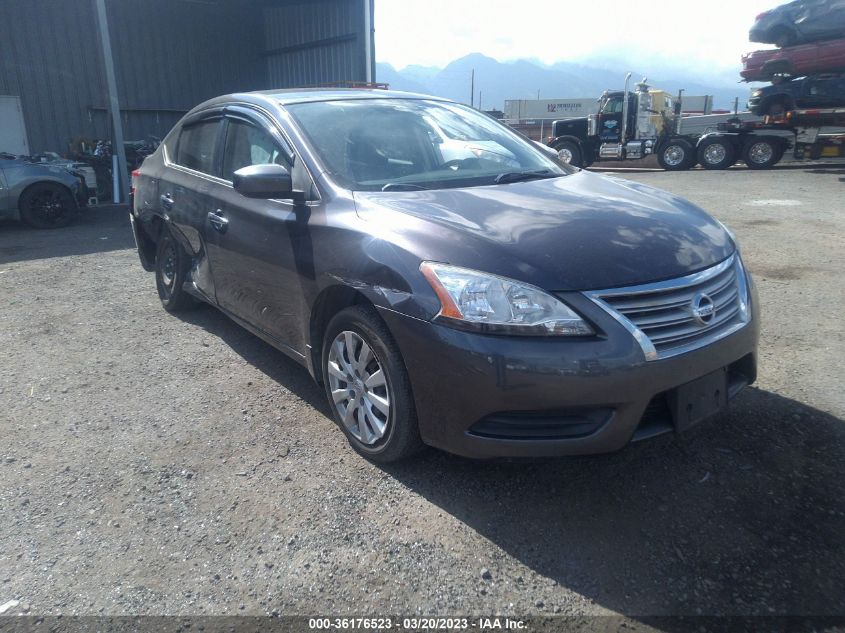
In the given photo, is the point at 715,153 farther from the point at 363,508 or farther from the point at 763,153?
the point at 363,508

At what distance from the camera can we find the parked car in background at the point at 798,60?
16328mm

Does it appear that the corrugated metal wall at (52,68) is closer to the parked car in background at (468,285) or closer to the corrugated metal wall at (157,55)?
the corrugated metal wall at (157,55)

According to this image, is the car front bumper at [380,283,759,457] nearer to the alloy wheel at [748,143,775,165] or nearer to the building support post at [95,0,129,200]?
the building support post at [95,0,129,200]

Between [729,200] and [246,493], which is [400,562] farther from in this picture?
[729,200]

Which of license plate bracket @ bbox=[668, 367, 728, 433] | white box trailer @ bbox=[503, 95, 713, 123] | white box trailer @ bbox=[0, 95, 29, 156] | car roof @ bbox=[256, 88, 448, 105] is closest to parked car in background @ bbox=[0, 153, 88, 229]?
white box trailer @ bbox=[0, 95, 29, 156]

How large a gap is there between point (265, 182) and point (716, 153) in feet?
60.1

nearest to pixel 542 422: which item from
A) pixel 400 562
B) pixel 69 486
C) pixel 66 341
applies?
pixel 400 562

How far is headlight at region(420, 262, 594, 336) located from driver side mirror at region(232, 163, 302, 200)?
1.10 meters

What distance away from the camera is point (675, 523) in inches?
99.4

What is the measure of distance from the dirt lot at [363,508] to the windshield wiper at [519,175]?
4.71 ft

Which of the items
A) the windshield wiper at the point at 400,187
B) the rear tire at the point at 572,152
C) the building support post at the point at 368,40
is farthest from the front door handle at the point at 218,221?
the rear tire at the point at 572,152

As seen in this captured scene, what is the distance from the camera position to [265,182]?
3.09 meters

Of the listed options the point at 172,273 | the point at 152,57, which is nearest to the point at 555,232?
the point at 172,273

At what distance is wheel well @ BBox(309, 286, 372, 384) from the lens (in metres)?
2.91
